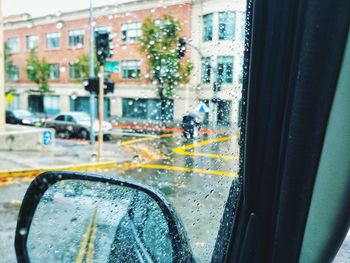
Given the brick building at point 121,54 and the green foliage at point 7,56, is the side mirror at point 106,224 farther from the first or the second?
the green foliage at point 7,56

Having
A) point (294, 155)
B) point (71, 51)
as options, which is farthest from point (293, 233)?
point (71, 51)

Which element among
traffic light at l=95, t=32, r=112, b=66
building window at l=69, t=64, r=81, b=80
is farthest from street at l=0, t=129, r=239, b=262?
building window at l=69, t=64, r=81, b=80

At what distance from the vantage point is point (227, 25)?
137cm

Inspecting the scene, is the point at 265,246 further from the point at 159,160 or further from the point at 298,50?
the point at 159,160

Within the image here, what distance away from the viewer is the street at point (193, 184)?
1.45 metres

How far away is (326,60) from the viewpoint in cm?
76

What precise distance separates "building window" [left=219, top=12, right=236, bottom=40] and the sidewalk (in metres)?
6.25

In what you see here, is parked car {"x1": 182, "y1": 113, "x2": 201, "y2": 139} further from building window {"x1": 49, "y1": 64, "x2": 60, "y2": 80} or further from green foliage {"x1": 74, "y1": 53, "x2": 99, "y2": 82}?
building window {"x1": 49, "y1": 64, "x2": 60, "y2": 80}

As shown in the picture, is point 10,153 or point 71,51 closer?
point 10,153

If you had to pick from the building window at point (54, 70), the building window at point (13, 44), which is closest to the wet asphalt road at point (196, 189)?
the building window at point (54, 70)

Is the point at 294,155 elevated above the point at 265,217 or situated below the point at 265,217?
above

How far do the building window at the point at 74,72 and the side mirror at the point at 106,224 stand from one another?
2167 centimetres

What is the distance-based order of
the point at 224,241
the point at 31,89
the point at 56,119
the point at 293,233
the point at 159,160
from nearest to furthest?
1. the point at 293,233
2. the point at 224,241
3. the point at 159,160
4. the point at 56,119
5. the point at 31,89

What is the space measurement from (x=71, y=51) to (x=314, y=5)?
22.5 m
